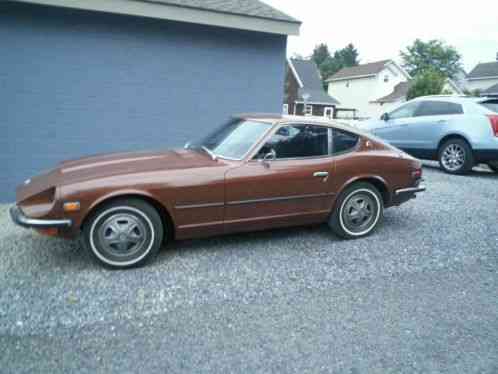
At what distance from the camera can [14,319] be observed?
276 centimetres

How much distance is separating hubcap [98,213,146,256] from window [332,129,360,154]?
7.63ft

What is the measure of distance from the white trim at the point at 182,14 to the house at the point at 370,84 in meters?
37.1

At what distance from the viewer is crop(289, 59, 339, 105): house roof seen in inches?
1513

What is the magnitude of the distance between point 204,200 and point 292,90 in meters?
38.7

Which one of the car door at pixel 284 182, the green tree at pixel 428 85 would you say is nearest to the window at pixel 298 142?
the car door at pixel 284 182

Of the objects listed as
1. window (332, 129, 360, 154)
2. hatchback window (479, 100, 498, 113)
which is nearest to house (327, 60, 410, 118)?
hatchback window (479, 100, 498, 113)

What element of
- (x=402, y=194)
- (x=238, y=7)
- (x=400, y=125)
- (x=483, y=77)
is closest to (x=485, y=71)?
(x=483, y=77)

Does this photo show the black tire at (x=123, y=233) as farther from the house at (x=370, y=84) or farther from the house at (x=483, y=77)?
the house at (x=483, y=77)

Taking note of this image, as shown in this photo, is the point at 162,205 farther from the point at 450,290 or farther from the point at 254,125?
the point at 450,290

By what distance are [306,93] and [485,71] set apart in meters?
23.7

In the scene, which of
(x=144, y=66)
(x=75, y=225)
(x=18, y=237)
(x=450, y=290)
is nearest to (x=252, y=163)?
(x=75, y=225)

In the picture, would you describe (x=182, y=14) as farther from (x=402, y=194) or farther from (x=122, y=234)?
(x=402, y=194)

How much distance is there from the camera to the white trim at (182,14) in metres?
5.64

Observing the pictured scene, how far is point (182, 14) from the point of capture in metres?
6.13
